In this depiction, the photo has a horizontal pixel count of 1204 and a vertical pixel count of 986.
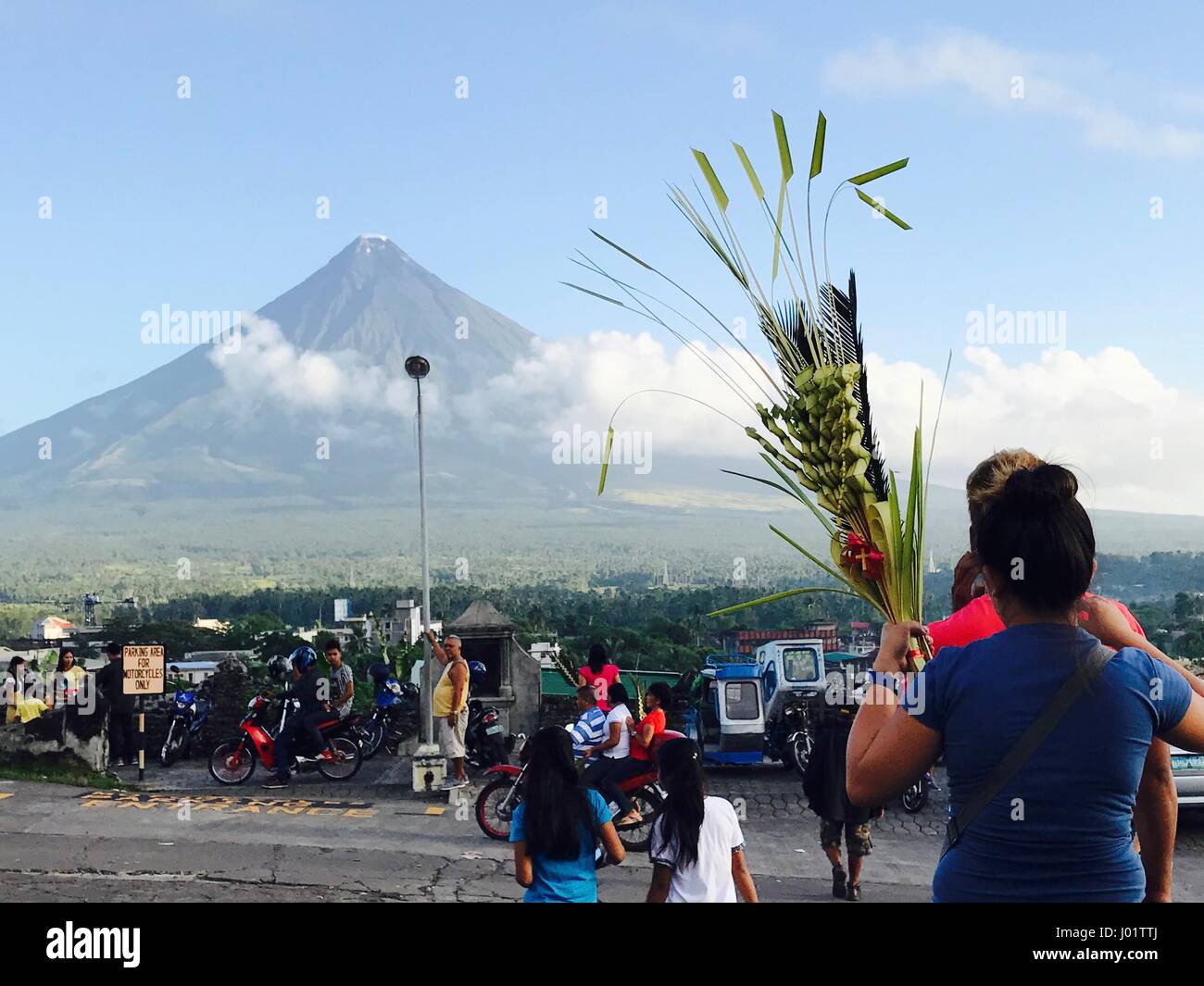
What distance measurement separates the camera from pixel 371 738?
12.1 meters

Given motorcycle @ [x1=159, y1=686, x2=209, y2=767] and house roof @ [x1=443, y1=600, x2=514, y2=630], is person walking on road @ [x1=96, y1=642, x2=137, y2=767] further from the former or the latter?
house roof @ [x1=443, y1=600, x2=514, y2=630]

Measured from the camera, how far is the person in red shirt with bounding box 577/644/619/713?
884cm

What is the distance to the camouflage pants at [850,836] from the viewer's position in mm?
7156

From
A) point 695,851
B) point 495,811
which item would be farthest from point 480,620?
point 695,851

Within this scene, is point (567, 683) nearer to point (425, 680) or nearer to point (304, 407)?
point (425, 680)

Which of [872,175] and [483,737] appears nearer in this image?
[872,175]

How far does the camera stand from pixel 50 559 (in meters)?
156

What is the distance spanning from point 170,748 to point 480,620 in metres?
3.40

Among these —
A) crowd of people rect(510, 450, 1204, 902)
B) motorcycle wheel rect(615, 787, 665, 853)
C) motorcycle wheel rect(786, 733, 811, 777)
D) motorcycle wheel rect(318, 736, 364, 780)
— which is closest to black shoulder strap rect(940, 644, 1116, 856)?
crowd of people rect(510, 450, 1204, 902)

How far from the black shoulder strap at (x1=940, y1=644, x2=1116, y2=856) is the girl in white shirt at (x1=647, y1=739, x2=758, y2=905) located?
208cm

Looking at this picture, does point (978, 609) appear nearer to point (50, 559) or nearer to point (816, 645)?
point (816, 645)
